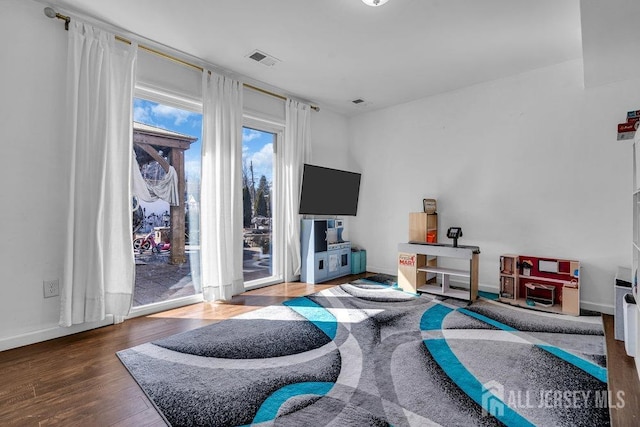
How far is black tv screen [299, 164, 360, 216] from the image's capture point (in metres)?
4.34

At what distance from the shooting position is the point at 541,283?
345 centimetres

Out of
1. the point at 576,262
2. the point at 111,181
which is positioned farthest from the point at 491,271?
the point at 111,181

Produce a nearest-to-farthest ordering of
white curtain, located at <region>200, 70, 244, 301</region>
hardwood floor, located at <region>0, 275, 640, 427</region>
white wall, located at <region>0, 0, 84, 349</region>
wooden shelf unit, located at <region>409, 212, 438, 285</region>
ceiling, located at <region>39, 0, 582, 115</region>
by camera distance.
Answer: hardwood floor, located at <region>0, 275, 640, 427</region> → white wall, located at <region>0, 0, 84, 349</region> → ceiling, located at <region>39, 0, 582, 115</region> → white curtain, located at <region>200, 70, 244, 301</region> → wooden shelf unit, located at <region>409, 212, 438, 285</region>

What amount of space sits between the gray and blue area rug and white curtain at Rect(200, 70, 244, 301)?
0.70 metres

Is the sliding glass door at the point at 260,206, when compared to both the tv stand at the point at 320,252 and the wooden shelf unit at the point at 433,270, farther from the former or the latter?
the wooden shelf unit at the point at 433,270

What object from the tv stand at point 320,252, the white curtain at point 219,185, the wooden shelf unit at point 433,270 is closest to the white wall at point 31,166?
the white curtain at point 219,185

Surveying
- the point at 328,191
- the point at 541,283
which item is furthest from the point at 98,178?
the point at 541,283

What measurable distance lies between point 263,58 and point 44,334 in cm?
318

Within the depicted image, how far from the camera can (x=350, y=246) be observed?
504 centimetres

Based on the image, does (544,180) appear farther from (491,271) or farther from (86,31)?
(86,31)

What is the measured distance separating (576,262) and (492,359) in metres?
1.87
